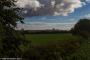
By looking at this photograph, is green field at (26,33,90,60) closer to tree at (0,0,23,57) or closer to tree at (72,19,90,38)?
tree at (72,19,90,38)

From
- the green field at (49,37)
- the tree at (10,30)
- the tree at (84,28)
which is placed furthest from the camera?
the tree at (84,28)

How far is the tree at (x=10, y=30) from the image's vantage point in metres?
8.31

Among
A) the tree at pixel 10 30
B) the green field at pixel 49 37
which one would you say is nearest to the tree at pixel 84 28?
the green field at pixel 49 37

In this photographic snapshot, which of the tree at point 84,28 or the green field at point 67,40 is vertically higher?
the tree at point 84,28

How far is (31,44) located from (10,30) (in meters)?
1.49

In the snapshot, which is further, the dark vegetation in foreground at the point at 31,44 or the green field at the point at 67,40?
the green field at the point at 67,40

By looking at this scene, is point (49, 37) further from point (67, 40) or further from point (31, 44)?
point (31, 44)

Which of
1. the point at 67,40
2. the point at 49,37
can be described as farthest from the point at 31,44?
the point at 67,40

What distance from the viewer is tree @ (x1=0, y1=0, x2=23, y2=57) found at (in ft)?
27.3

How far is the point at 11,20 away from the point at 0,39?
0.91 m

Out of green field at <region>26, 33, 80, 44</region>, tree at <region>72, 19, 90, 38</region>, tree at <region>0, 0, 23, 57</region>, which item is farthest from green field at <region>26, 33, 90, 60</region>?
tree at <region>0, 0, 23, 57</region>

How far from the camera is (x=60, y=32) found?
44.0 feet

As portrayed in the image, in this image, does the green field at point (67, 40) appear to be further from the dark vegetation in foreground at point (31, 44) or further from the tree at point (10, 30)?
the tree at point (10, 30)

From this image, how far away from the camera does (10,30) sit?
8.53m
